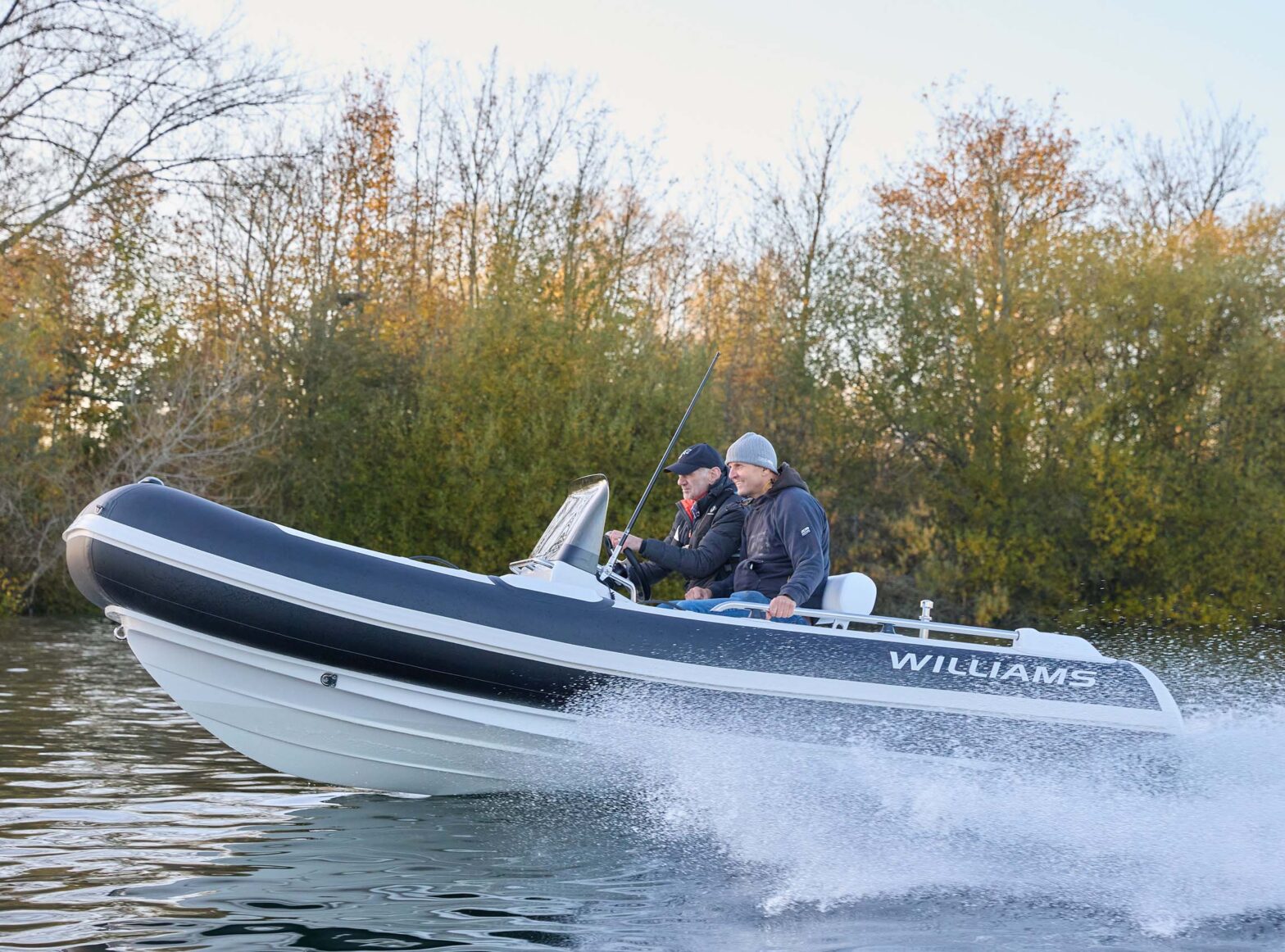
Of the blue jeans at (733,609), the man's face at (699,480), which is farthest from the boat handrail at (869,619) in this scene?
the man's face at (699,480)

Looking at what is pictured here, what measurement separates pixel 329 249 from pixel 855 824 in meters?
16.6

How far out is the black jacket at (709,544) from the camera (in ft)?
18.6

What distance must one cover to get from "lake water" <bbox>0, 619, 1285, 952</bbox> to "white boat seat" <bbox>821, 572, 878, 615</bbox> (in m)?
0.69

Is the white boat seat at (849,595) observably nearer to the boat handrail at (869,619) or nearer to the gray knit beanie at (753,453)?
the boat handrail at (869,619)

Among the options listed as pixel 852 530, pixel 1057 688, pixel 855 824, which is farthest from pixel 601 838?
pixel 852 530

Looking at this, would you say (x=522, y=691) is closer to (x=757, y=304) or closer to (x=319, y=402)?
(x=319, y=402)

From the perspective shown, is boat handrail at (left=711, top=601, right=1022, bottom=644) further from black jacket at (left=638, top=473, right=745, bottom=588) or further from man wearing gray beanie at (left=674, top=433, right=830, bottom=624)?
black jacket at (left=638, top=473, right=745, bottom=588)

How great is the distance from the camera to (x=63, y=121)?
50.3 ft

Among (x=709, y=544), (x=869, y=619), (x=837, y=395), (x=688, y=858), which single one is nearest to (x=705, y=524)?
(x=709, y=544)

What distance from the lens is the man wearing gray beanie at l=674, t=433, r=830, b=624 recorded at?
5402mm

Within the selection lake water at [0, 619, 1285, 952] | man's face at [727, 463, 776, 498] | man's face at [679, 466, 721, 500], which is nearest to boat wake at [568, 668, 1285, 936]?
lake water at [0, 619, 1285, 952]

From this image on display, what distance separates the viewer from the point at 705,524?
5.89 metres

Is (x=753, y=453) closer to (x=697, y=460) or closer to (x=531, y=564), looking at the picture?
(x=697, y=460)

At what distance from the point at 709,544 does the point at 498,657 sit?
3.72 ft
